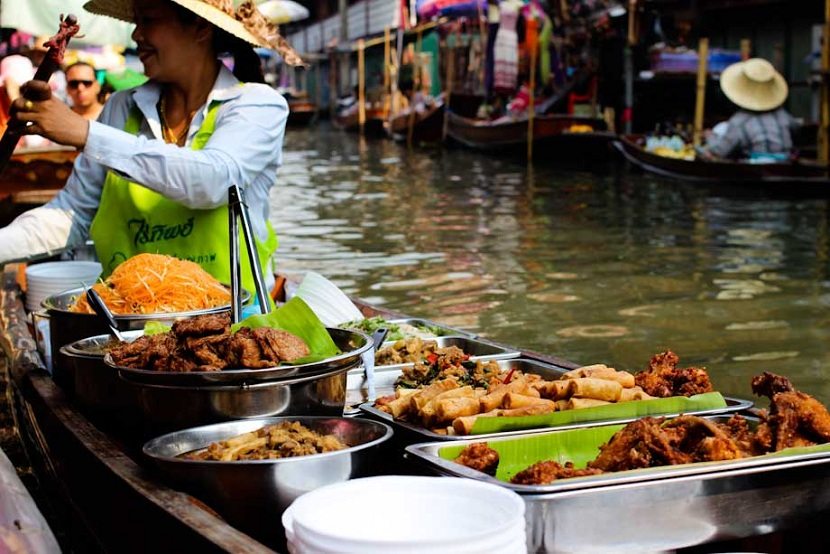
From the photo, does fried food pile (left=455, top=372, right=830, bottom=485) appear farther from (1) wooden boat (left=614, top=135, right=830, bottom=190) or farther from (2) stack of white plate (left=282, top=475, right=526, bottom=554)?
(1) wooden boat (left=614, top=135, right=830, bottom=190)

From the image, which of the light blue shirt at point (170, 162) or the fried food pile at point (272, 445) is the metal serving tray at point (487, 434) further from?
the light blue shirt at point (170, 162)

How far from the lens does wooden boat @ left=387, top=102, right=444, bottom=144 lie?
2908 cm

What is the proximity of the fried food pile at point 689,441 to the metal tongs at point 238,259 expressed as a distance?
0.76 metres

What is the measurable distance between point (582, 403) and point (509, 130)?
21.2m

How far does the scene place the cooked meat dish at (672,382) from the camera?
8.95 feet

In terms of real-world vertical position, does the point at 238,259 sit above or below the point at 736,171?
above

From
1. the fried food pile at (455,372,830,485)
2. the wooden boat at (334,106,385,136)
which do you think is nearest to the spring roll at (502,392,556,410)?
the fried food pile at (455,372,830,485)

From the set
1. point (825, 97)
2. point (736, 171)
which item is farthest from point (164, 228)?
point (736, 171)

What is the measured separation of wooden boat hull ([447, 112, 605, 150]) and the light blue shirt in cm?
1702

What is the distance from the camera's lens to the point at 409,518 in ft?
6.09

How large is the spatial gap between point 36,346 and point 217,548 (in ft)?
7.44

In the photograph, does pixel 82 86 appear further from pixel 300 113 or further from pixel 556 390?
pixel 300 113

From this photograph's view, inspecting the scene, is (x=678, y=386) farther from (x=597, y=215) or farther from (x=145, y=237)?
(x=597, y=215)

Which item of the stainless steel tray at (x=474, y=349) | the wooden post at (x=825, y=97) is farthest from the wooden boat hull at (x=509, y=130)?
the stainless steel tray at (x=474, y=349)
